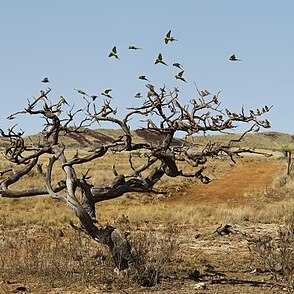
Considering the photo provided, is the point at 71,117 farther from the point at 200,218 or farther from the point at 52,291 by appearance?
the point at 200,218

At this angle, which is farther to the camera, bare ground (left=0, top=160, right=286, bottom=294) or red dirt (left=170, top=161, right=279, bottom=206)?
red dirt (left=170, top=161, right=279, bottom=206)

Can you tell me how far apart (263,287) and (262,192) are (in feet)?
69.8

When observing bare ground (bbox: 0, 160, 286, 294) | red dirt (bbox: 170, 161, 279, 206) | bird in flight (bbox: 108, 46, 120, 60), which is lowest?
bare ground (bbox: 0, 160, 286, 294)

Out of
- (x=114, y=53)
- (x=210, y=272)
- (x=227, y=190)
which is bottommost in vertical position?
(x=210, y=272)

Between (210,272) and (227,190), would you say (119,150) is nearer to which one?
(210,272)

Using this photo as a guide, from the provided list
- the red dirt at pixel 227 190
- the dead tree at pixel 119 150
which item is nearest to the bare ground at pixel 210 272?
the dead tree at pixel 119 150

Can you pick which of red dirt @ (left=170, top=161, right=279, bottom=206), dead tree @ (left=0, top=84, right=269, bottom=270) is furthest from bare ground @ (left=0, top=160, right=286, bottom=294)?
red dirt @ (left=170, top=161, right=279, bottom=206)

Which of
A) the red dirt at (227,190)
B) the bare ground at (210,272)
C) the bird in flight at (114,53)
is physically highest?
the bird in flight at (114,53)

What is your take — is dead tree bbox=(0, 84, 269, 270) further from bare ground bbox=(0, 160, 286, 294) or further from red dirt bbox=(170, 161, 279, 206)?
red dirt bbox=(170, 161, 279, 206)

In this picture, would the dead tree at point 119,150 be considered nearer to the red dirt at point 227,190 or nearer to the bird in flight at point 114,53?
the bird in flight at point 114,53

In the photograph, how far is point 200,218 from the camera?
→ 1986cm

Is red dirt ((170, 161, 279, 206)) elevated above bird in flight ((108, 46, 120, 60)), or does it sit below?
below

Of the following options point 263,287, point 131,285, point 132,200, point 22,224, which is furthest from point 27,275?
point 132,200

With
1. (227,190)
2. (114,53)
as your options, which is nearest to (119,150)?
(114,53)
